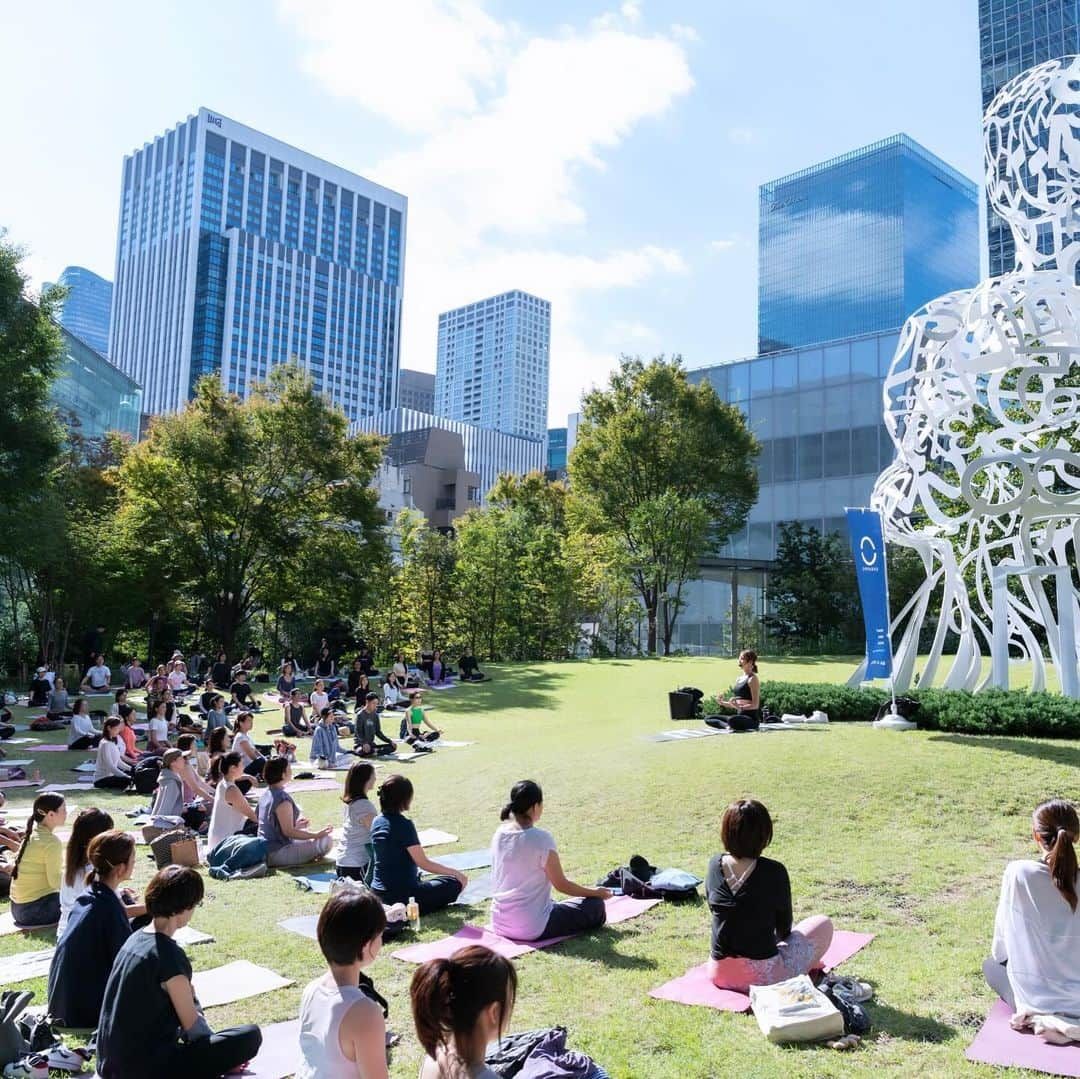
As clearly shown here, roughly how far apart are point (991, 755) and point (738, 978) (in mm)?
7547

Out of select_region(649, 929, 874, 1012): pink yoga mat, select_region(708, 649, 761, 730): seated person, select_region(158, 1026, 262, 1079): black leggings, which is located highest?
select_region(708, 649, 761, 730): seated person

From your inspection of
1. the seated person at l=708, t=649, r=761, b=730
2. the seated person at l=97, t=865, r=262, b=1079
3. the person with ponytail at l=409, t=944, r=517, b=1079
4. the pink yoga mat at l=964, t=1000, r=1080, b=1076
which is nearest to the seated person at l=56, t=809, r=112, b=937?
the seated person at l=97, t=865, r=262, b=1079

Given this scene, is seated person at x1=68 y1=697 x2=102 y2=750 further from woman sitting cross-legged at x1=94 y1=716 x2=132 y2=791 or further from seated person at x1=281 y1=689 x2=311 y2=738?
seated person at x1=281 y1=689 x2=311 y2=738

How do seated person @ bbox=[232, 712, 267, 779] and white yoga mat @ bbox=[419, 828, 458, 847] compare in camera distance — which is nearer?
white yoga mat @ bbox=[419, 828, 458, 847]

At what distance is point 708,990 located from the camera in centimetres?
577

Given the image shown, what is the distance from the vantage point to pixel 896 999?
5.61m

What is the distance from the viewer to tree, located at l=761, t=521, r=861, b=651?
39156mm

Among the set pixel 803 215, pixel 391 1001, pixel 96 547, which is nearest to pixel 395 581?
pixel 96 547

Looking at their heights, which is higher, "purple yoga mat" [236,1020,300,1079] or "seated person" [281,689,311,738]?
"seated person" [281,689,311,738]

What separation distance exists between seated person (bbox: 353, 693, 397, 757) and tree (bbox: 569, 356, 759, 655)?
23.5 metres

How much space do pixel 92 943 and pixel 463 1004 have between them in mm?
3276

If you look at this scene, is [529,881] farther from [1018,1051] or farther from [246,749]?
[246,749]

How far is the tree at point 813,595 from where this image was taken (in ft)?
128

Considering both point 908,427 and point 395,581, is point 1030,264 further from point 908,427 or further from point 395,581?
point 395,581
